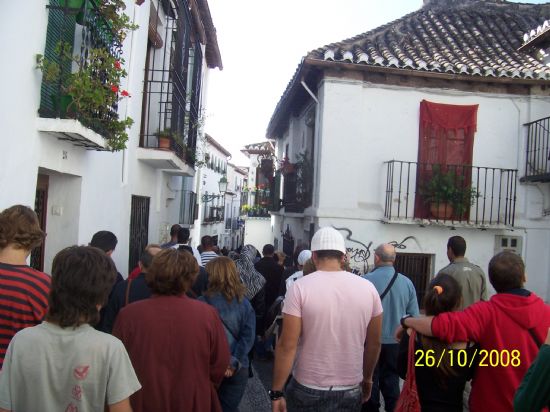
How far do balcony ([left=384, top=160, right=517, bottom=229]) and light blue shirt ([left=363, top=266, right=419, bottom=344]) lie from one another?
191 inches

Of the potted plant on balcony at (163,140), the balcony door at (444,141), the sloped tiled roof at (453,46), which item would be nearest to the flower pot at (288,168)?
the sloped tiled roof at (453,46)

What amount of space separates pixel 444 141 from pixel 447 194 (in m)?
1.18

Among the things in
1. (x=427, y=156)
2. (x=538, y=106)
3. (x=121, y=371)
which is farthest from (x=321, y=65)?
(x=121, y=371)

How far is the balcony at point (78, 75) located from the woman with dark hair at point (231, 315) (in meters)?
2.03

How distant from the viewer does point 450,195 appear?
9406 mm

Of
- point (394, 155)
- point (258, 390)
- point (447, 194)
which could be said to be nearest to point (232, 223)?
point (394, 155)

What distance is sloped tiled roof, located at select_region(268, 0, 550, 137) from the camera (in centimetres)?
948

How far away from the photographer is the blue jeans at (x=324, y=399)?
11.0 feet

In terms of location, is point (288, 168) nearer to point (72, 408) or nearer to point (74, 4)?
point (74, 4)

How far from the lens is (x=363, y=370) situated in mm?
3670

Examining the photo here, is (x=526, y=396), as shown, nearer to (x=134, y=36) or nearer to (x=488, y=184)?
(x=134, y=36)

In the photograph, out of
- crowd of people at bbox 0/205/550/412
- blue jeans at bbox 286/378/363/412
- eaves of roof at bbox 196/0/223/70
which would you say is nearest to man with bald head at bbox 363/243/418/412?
crowd of people at bbox 0/205/550/412

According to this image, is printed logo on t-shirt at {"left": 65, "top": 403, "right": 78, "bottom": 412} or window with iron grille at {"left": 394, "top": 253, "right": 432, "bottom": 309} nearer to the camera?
printed logo on t-shirt at {"left": 65, "top": 403, "right": 78, "bottom": 412}
